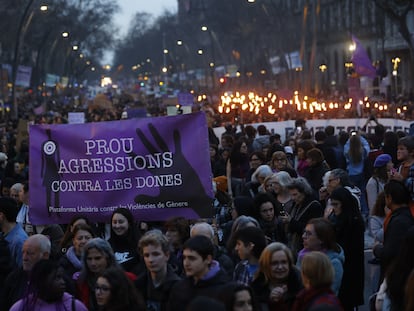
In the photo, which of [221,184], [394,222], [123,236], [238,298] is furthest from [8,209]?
[221,184]

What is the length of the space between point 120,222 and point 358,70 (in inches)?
1155

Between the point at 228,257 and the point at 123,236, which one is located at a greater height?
the point at 123,236

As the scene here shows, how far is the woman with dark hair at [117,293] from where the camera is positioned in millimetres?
7176

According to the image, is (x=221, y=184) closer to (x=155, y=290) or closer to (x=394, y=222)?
(x=394, y=222)

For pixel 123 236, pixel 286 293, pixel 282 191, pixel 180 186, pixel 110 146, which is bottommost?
pixel 286 293

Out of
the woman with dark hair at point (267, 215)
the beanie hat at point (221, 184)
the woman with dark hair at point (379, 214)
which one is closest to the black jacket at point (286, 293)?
the woman with dark hair at point (267, 215)

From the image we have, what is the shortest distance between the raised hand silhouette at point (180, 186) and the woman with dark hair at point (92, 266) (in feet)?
6.25

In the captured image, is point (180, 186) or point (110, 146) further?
point (110, 146)

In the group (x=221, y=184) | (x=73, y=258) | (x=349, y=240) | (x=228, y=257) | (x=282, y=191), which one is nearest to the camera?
(x=228, y=257)

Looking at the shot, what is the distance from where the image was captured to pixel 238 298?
672 centimetres

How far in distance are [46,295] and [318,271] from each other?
1.67m

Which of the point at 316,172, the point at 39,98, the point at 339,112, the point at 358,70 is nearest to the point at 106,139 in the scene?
the point at 316,172

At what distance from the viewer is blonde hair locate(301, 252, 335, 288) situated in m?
7.37

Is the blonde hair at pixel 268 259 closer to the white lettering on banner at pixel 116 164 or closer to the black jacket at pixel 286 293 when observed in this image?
the black jacket at pixel 286 293
